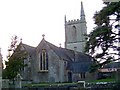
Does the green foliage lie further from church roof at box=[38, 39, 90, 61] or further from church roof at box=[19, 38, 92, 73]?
church roof at box=[38, 39, 90, 61]

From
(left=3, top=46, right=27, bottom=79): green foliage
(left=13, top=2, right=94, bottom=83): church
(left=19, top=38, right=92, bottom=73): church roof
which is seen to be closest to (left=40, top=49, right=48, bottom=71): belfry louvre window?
(left=13, top=2, right=94, bottom=83): church

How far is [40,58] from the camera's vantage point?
43531 millimetres

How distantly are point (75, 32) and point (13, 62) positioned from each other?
4106 centimetres

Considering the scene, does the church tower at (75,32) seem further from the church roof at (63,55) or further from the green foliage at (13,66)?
the green foliage at (13,66)

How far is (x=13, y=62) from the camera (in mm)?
28234

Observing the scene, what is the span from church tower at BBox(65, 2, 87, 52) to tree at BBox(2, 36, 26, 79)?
37.0 metres

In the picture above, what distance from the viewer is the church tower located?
66.4 meters

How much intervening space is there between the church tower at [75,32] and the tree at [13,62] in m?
37.0

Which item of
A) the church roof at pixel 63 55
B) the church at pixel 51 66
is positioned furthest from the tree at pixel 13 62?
the church roof at pixel 63 55

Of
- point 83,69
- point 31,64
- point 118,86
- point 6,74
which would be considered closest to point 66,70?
point 83,69

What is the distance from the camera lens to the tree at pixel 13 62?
90.6 feet

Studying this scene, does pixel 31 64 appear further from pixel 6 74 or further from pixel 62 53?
pixel 6 74

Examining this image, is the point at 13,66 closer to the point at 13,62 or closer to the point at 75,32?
the point at 13,62

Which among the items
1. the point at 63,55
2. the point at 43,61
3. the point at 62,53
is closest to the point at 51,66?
the point at 43,61
